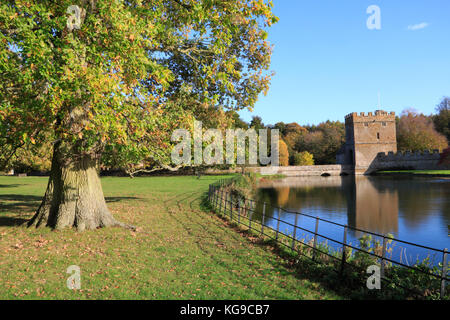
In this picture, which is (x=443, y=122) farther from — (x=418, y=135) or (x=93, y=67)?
(x=93, y=67)

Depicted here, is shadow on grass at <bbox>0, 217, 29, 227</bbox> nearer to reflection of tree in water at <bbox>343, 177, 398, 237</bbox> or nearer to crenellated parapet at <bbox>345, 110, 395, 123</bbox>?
reflection of tree in water at <bbox>343, 177, 398, 237</bbox>

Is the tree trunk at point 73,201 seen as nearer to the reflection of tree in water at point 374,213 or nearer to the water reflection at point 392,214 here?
the water reflection at point 392,214

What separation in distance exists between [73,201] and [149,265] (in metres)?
4.98

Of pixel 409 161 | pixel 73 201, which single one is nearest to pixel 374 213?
pixel 73 201

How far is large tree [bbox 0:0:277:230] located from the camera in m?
7.74

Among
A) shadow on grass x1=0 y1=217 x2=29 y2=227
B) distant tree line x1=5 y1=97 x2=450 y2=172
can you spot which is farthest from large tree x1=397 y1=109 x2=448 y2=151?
shadow on grass x1=0 y1=217 x2=29 y2=227

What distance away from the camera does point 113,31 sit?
26.9 feet

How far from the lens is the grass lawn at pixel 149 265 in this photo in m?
6.16

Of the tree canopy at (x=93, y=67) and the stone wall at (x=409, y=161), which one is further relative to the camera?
the stone wall at (x=409, y=161)

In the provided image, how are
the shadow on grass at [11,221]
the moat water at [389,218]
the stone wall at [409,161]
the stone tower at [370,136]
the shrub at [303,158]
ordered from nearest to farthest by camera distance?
the shadow on grass at [11,221], the moat water at [389,218], the stone wall at [409,161], the stone tower at [370,136], the shrub at [303,158]

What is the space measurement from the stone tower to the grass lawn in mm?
59398

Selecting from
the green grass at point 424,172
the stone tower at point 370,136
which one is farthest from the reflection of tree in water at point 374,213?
the stone tower at point 370,136

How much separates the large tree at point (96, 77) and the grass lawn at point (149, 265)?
1.56 m

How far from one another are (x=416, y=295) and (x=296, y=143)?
266 feet
